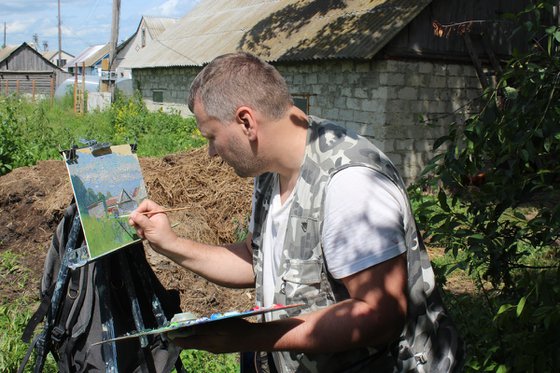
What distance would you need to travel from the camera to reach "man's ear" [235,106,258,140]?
1.76m

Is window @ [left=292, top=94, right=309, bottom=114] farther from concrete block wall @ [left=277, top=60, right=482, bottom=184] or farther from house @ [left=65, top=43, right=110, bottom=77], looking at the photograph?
house @ [left=65, top=43, right=110, bottom=77]

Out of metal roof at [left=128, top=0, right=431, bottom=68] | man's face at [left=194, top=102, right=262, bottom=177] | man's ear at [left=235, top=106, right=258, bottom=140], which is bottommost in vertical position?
man's face at [left=194, top=102, right=262, bottom=177]

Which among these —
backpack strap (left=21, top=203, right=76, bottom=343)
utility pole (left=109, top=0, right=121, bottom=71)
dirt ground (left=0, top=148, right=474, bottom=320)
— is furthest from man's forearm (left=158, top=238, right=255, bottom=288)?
utility pole (left=109, top=0, right=121, bottom=71)

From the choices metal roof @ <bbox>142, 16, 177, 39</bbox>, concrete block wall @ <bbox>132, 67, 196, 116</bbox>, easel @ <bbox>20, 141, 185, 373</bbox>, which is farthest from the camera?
metal roof @ <bbox>142, 16, 177, 39</bbox>

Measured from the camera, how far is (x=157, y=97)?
18703 millimetres

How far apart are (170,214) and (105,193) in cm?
394

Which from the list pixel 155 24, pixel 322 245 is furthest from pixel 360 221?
pixel 155 24

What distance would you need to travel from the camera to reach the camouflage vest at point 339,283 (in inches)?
67.5

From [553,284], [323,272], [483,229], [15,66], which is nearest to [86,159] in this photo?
[323,272]

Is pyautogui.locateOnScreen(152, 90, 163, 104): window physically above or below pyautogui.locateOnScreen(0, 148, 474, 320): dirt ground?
above

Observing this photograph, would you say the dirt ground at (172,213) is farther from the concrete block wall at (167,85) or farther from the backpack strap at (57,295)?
the concrete block wall at (167,85)

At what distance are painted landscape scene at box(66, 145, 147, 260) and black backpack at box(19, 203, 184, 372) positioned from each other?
0.19 m

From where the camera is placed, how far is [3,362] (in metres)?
3.90

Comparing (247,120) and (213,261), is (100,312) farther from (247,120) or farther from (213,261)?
(247,120)
